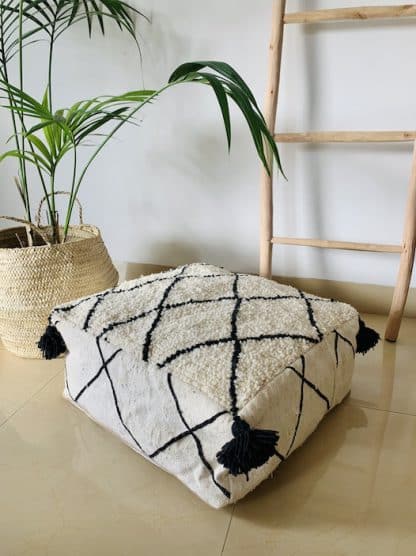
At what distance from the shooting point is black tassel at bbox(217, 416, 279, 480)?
76 centimetres

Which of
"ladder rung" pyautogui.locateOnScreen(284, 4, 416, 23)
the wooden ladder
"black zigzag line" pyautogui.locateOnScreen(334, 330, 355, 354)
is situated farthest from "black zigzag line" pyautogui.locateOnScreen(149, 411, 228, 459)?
"ladder rung" pyautogui.locateOnScreen(284, 4, 416, 23)

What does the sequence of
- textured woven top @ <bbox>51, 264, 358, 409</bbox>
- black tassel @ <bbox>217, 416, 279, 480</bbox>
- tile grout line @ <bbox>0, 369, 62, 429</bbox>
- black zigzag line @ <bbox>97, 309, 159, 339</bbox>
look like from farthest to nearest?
tile grout line @ <bbox>0, 369, 62, 429</bbox> < black zigzag line @ <bbox>97, 309, 159, 339</bbox> < textured woven top @ <bbox>51, 264, 358, 409</bbox> < black tassel @ <bbox>217, 416, 279, 480</bbox>

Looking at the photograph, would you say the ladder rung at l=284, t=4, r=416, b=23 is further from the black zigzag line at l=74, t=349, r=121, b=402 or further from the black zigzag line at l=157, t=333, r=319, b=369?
the black zigzag line at l=74, t=349, r=121, b=402

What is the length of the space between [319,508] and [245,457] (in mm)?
192

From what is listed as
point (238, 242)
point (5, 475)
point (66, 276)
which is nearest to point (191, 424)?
point (5, 475)

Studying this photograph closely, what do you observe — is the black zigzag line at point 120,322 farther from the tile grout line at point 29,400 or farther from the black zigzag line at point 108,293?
the tile grout line at point 29,400

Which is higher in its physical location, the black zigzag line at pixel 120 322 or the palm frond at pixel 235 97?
the palm frond at pixel 235 97

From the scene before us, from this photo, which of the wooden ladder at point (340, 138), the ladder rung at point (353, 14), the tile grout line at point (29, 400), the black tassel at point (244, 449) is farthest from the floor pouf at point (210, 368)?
the ladder rung at point (353, 14)

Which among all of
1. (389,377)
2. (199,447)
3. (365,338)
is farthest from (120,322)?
(389,377)

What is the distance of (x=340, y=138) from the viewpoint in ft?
4.36

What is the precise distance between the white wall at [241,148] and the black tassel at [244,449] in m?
0.86

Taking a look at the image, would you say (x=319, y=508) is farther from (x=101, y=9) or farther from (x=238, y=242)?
(x=101, y=9)

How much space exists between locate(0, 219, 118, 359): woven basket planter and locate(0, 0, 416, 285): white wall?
0.39 metres

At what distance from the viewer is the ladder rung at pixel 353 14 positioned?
1222 millimetres
